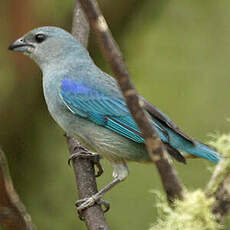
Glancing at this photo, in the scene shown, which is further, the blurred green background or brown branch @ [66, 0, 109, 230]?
the blurred green background

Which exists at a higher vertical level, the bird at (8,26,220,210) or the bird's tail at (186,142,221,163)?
the bird at (8,26,220,210)

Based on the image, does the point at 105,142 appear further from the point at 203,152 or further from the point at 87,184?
the point at 203,152

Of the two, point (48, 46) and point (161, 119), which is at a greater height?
point (48, 46)

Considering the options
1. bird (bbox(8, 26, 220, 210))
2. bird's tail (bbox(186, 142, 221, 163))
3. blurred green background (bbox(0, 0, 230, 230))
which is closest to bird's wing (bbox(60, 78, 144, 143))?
bird (bbox(8, 26, 220, 210))

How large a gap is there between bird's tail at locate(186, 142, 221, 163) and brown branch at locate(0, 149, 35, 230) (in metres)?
1.34

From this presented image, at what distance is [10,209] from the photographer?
2.55 meters

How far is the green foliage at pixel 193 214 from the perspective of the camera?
6.28 feet

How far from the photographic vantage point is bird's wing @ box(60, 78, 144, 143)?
12.1ft

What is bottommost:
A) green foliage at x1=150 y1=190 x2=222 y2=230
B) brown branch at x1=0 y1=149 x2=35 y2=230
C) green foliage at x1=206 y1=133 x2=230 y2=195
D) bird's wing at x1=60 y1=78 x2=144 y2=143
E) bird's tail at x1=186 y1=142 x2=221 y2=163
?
green foliage at x1=150 y1=190 x2=222 y2=230

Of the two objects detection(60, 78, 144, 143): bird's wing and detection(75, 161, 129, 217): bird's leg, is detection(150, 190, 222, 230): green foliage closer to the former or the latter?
detection(75, 161, 129, 217): bird's leg

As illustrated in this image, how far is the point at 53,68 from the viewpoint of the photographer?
157 inches

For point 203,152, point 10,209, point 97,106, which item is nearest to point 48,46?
point 97,106

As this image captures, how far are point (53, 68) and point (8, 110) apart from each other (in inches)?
39.5

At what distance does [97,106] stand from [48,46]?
0.66m
